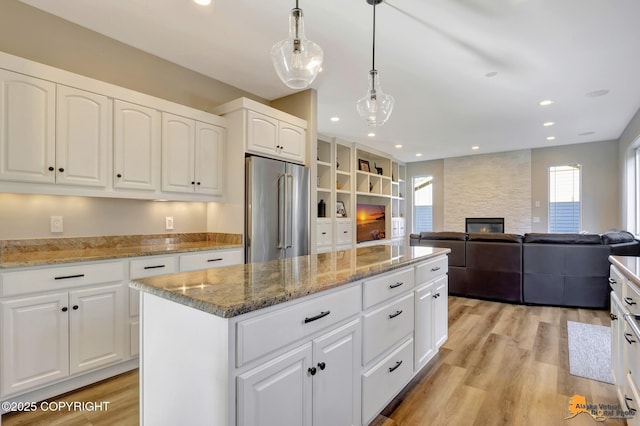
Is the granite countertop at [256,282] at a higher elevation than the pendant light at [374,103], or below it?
below

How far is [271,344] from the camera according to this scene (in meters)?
1.13

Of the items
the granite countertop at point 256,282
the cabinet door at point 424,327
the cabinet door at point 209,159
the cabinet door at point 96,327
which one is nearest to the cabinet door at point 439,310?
the cabinet door at point 424,327

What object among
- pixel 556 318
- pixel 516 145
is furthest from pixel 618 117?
pixel 556 318

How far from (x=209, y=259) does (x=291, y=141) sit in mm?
1603

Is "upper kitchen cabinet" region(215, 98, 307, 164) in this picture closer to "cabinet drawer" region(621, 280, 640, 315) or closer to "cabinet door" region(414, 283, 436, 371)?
"cabinet door" region(414, 283, 436, 371)

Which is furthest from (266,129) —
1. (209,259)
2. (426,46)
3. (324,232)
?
(324,232)

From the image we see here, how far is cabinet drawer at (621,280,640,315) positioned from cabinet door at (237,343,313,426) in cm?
145

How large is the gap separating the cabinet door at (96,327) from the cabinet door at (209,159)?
124 centimetres

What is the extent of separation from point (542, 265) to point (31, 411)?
5201 millimetres

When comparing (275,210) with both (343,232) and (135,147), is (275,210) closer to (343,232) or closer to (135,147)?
(135,147)

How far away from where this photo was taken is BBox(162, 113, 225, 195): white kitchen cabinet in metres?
2.90

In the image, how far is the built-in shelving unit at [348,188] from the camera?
227 inches

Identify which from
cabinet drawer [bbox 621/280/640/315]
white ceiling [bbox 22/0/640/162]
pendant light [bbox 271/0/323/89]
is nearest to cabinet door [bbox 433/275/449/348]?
cabinet drawer [bbox 621/280/640/315]

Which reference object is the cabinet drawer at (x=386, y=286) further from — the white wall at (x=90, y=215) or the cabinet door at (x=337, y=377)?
the white wall at (x=90, y=215)
